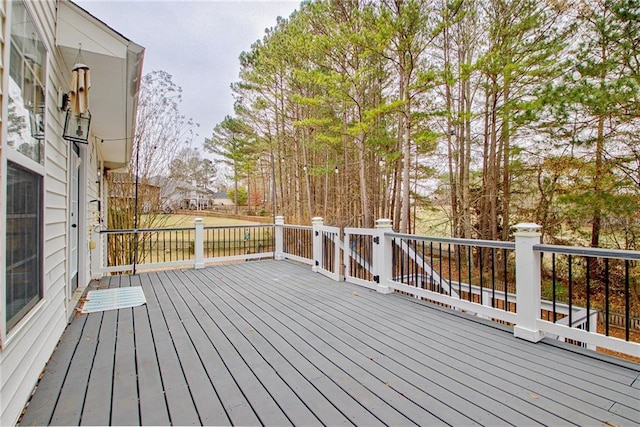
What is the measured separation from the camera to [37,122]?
7.08ft

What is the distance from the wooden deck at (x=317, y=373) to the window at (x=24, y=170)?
0.71m

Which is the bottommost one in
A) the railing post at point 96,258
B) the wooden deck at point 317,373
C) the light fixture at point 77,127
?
the wooden deck at point 317,373

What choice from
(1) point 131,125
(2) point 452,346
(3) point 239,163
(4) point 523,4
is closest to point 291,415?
(2) point 452,346

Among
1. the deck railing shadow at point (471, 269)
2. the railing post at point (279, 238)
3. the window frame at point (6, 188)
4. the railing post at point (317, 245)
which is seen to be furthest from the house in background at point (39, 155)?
the railing post at point (279, 238)

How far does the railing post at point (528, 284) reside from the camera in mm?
2744

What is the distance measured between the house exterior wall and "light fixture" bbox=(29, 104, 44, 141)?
0.41 feet

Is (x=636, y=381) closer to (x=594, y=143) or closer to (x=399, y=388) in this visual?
(x=399, y=388)

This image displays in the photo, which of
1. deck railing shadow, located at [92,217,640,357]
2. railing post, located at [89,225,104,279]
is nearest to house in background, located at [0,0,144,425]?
railing post, located at [89,225,104,279]

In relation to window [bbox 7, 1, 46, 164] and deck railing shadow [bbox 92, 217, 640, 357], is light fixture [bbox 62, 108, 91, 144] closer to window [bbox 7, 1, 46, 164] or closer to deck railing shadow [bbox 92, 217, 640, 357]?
window [bbox 7, 1, 46, 164]

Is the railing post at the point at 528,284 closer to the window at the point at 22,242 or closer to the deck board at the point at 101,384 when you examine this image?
the deck board at the point at 101,384

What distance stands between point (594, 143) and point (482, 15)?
189 inches

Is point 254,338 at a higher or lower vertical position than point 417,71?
lower

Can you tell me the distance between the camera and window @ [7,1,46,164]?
167 centimetres

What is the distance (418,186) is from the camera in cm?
1175
